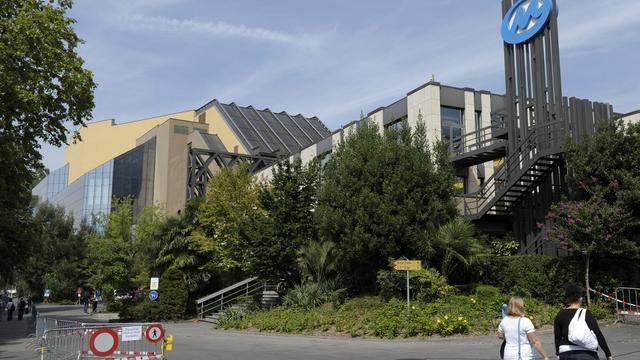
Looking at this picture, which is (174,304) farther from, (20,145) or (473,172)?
(473,172)

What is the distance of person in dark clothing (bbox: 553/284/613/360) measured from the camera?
19.6 feet

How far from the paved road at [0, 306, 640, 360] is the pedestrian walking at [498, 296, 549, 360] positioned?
6183 millimetres

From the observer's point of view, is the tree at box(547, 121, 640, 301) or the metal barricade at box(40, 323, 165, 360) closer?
the metal barricade at box(40, 323, 165, 360)

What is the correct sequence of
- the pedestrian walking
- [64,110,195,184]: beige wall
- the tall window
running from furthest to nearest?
[64,110,195,184]: beige wall < the tall window < the pedestrian walking

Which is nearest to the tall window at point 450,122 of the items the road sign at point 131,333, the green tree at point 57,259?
the road sign at point 131,333

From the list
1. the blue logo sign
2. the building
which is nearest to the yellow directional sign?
the blue logo sign

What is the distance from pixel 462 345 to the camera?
14945 millimetres

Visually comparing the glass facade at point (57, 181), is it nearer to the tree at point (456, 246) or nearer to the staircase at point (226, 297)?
the staircase at point (226, 297)

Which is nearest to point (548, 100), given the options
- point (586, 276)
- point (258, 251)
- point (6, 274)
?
point (586, 276)

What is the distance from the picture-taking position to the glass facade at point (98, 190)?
66.4 meters

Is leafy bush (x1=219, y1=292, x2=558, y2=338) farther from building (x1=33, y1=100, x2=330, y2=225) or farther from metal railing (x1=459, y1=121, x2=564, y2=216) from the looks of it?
building (x1=33, y1=100, x2=330, y2=225)

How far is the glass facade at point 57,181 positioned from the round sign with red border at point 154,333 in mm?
84491

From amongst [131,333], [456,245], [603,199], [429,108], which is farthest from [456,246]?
[131,333]

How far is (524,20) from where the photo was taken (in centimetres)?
2347
